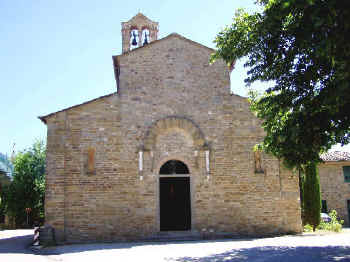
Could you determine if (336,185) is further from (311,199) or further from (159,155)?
(159,155)

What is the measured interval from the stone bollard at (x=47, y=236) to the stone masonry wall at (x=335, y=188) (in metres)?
20.2

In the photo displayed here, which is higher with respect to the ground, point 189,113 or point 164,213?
point 189,113

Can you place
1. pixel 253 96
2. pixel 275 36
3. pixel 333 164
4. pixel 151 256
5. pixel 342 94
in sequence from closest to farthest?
pixel 342 94, pixel 275 36, pixel 151 256, pixel 253 96, pixel 333 164

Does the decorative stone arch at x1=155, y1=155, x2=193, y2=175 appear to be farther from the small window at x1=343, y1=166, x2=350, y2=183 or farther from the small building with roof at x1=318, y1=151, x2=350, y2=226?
the small window at x1=343, y1=166, x2=350, y2=183

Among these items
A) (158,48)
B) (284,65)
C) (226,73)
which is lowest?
(284,65)

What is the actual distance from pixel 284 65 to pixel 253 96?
3.31 meters

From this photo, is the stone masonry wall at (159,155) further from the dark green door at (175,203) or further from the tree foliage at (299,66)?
the tree foliage at (299,66)

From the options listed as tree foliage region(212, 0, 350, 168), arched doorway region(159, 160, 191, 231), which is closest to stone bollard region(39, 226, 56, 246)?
arched doorway region(159, 160, 191, 231)

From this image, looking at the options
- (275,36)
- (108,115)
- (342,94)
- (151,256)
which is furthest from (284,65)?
(108,115)

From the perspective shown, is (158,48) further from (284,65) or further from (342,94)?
(342,94)

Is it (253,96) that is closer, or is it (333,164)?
(253,96)

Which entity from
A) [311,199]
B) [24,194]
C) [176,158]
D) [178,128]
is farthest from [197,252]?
[24,194]

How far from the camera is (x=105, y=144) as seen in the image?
14.3 metres

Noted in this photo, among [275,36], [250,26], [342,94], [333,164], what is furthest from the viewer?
[333,164]
